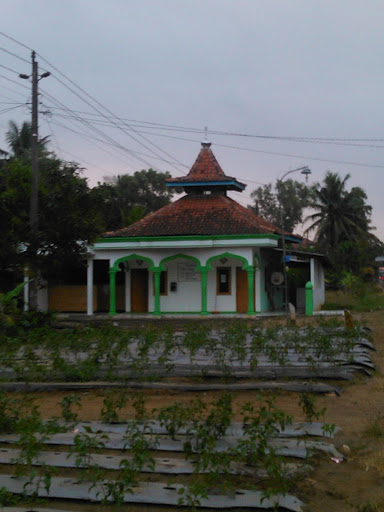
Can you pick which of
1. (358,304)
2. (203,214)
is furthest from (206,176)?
(358,304)

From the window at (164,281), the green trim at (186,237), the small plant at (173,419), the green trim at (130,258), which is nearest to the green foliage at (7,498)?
the small plant at (173,419)

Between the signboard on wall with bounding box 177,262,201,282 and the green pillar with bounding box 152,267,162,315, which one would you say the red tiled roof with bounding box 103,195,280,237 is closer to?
the green pillar with bounding box 152,267,162,315

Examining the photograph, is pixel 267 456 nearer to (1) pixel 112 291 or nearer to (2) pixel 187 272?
(1) pixel 112 291

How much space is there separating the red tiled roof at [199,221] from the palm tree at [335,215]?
64.4ft

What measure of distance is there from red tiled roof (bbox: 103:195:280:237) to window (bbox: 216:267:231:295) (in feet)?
6.24

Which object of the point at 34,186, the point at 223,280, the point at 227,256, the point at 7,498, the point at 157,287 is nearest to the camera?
the point at 7,498

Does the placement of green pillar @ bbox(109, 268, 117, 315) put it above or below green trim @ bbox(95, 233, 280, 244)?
below

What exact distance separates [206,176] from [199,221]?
260 cm

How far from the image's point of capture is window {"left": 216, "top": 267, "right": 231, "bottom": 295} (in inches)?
982

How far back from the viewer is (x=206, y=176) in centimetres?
2652

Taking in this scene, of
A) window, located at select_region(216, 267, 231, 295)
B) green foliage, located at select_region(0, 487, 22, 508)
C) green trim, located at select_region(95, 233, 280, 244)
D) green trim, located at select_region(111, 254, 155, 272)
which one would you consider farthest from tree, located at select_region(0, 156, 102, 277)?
green foliage, located at select_region(0, 487, 22, 508)

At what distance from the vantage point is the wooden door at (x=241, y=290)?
24.6 m

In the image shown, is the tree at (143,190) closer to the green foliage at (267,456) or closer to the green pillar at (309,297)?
the green pillar at (309,297)

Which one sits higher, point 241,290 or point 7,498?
point 241,290
